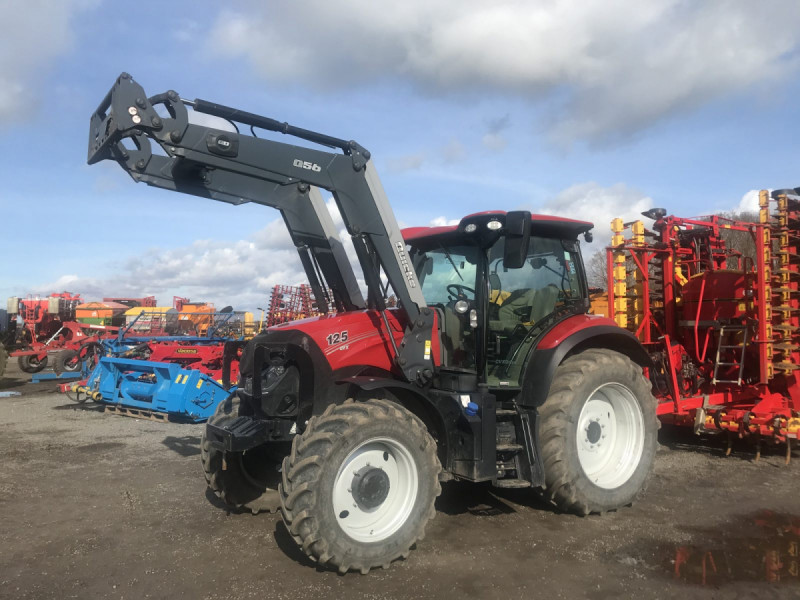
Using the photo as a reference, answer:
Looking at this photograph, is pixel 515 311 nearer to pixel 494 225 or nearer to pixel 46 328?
pixel 494 225

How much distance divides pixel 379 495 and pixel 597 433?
86.4 inches

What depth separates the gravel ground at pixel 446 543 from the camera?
3660 mm

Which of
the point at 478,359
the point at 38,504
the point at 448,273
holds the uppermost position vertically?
the point at 448,273

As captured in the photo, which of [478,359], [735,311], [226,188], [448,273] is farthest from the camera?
[735,311]

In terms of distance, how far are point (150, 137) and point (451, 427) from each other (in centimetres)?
278

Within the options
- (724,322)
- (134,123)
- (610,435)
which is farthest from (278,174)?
(724,322)

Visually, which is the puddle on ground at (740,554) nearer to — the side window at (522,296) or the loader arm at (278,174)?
the side window at (522,296)

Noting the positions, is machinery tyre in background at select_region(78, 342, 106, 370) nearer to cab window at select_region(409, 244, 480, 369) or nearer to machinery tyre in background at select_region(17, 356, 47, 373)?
machinery tyre in background at select_region(17, 356, 47, 373)

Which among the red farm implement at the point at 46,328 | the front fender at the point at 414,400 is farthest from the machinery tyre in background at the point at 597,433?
the red farm implement at the point at 46,328

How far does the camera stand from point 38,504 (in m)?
5.36

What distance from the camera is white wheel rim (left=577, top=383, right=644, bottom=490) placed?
520 centimetres

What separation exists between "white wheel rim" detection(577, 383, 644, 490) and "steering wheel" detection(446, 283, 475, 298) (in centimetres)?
134

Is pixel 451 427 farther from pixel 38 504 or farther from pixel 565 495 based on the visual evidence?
pixel 38 504

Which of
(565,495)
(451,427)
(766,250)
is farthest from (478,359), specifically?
(766,250)
